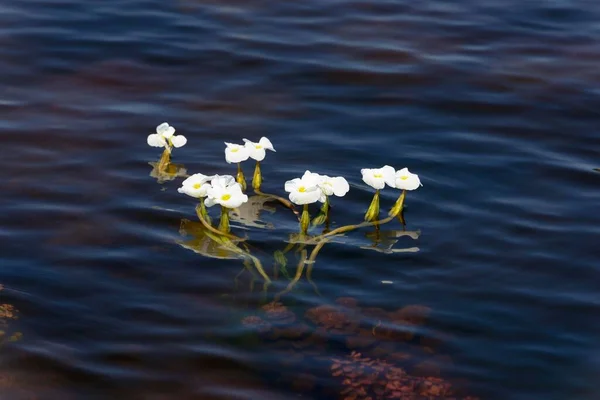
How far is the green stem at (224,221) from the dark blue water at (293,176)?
160 mm

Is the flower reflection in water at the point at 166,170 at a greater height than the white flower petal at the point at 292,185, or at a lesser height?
lesser

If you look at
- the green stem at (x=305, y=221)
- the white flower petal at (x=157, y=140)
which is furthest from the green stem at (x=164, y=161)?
the green stem at (x=305, y=221)

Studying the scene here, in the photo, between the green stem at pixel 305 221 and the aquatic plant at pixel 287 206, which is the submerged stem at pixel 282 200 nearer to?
the aquatic plant at pixel 287 206

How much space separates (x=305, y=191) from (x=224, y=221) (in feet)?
1.40

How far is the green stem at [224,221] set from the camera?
4.46 metres

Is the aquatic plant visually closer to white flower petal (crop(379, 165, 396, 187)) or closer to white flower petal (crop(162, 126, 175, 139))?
white flower petal (crop(379, 165, 396, 187))

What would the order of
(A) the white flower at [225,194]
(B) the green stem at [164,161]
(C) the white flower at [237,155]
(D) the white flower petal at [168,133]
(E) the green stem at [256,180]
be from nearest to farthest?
1. (A) the white flower at [225,194]
2. (C) the white flower at [237,155]
3. (E) the green stem at [256,180]
4. (D) the white flower petal at [168,133]
5. (B) the green stem at [164,161]

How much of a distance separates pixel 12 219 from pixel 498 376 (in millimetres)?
2532

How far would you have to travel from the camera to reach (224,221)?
4492mm

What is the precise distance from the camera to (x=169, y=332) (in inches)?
160

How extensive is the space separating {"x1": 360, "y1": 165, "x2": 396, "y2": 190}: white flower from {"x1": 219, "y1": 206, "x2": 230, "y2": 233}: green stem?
67cm

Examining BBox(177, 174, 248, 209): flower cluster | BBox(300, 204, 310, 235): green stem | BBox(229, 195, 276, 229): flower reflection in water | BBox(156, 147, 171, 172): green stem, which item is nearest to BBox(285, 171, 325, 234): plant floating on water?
BBox(300, 204, 310, 235): green stem

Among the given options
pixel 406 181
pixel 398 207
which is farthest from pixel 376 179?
pixel 398 207

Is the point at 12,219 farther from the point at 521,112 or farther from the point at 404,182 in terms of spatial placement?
the point at 521,112
